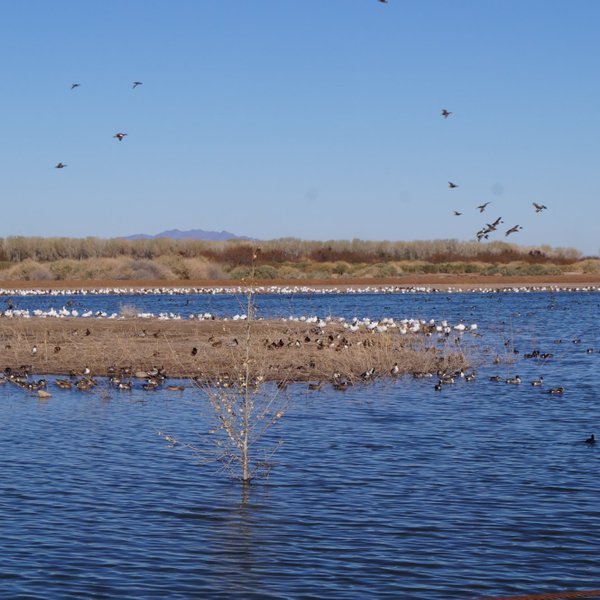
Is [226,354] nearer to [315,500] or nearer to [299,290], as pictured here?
[315,500]

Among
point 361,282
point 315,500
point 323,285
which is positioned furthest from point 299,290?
point 315,500

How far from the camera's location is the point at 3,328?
34.7 m

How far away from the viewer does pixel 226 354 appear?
25.8 meters

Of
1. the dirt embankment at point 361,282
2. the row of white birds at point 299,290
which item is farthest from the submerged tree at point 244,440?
the dirt embankment at point 361,282

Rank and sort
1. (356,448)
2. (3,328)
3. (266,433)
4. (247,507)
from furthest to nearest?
(3,328) < (266,433) < (356,448) < (247,507)

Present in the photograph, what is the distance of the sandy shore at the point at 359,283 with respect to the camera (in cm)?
8181

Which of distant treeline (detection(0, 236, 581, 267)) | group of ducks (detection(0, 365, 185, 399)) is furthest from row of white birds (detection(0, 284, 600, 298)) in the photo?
group of ducks (detection(0, 365, 185, 399))

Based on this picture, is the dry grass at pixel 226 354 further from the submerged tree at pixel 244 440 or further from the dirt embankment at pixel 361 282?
the dirt embankment at pixel 361 282

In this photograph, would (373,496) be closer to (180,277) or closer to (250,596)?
(250,596)

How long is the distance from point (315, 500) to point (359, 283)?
74.5 meters

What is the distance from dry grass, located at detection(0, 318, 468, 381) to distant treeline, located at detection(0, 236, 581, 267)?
235 ft

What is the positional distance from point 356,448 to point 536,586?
6434 mm

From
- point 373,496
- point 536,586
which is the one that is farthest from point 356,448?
point 536,586

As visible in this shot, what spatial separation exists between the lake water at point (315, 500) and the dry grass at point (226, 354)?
2.48 m
